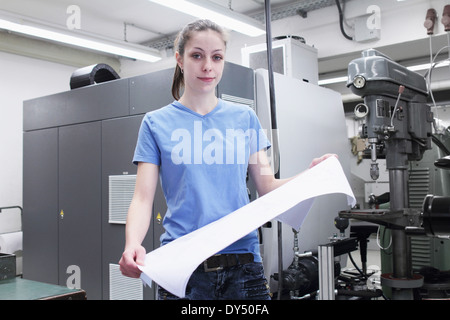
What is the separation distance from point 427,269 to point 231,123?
2518 mm

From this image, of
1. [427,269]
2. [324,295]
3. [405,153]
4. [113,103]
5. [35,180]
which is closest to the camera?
[324,295]

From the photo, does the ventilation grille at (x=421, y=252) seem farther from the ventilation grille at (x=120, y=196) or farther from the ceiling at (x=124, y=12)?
the ceiling at (x=124, y=12)

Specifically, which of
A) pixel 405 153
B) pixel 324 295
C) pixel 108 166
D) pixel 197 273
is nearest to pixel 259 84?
pixel 405 153

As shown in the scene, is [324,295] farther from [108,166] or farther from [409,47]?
[409,47]

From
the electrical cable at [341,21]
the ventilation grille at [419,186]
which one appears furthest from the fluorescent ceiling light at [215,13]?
the ventilation grille at [419,186]

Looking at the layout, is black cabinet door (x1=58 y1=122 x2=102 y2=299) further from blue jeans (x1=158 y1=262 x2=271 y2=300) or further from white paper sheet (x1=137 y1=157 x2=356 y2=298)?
white paper sheet (x1=137 y1=157 x2=356 y2=298)

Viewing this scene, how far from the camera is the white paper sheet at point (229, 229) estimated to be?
2.78ft

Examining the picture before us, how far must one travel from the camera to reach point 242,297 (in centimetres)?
108

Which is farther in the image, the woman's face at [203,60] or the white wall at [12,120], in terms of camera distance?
the white wall at [12,120]

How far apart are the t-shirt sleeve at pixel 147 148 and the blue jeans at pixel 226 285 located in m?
0.31

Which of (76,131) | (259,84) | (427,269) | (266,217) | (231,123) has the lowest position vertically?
(427,269)

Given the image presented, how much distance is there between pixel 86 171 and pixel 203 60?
2.63 m

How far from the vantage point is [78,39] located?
4875 millimetres

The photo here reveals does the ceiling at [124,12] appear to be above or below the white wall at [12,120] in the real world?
above
